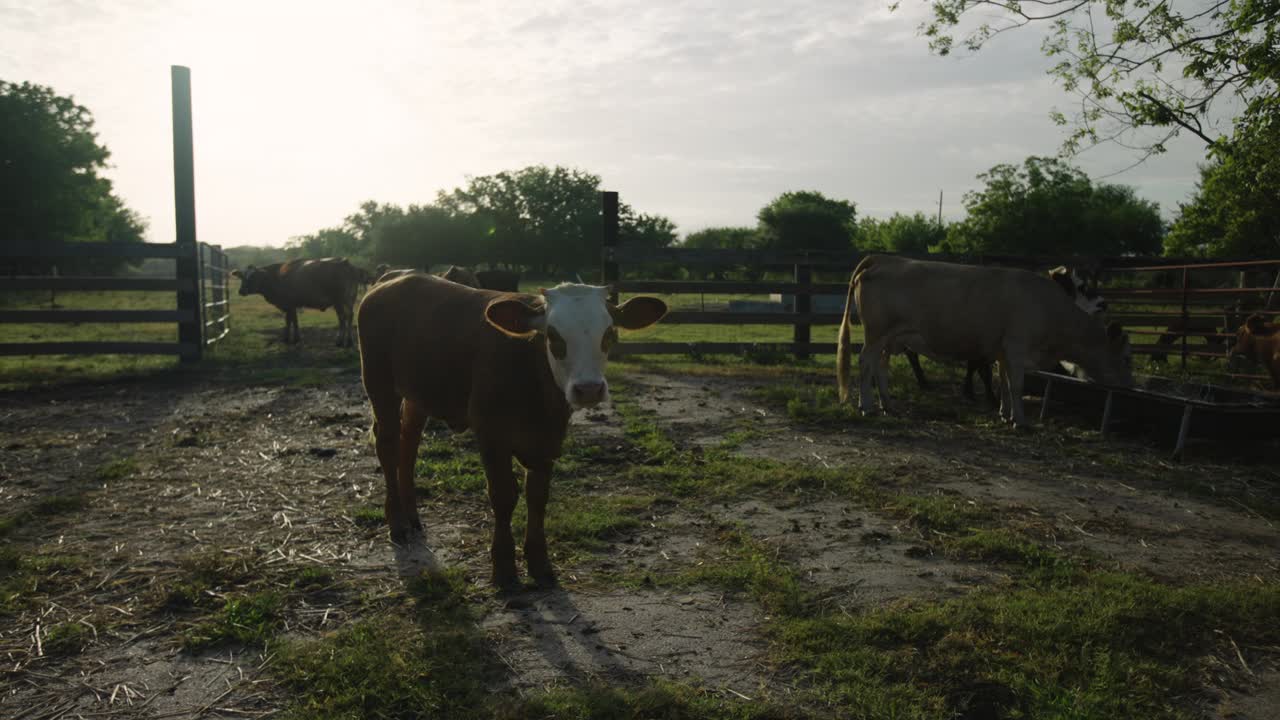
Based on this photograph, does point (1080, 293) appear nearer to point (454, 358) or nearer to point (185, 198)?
point (454, 358)

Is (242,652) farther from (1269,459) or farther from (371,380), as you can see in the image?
(1269,459)

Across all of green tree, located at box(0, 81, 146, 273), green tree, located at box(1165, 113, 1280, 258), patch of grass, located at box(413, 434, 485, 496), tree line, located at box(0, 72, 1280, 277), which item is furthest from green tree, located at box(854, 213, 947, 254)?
patch of grass, located at box(413, 434, 485, 496)

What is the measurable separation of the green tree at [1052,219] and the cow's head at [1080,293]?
195ft

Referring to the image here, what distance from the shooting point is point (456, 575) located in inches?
150

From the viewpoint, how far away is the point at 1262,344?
30.8ft

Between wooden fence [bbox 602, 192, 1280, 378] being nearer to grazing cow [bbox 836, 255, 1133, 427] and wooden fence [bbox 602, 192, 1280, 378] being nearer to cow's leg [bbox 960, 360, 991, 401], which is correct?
cow's leg [bbox 960, 360, 991, 401]

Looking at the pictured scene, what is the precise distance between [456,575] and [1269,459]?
681cm

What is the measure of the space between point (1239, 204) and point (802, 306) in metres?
19.0

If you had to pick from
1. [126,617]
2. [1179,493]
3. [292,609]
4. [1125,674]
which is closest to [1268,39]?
[1179,493]

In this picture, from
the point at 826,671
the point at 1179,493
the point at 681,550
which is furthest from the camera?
the point at 1179,493

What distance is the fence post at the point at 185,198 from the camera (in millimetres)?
11648

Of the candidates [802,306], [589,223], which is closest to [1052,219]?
[589,223]

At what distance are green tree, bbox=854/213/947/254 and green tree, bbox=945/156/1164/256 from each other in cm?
771

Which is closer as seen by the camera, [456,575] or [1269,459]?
[456,575]
